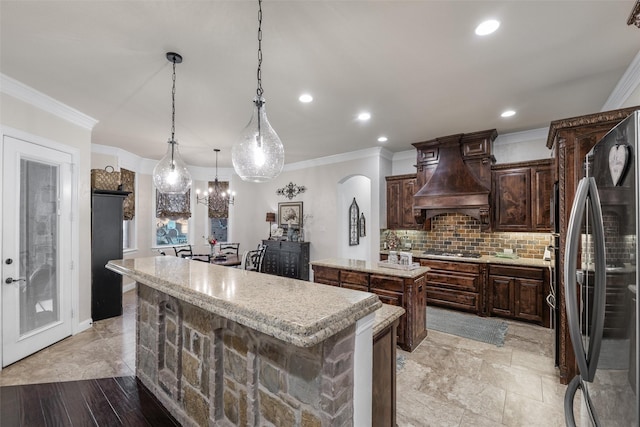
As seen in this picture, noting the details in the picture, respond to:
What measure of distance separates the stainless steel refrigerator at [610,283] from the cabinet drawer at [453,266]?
3096 mm

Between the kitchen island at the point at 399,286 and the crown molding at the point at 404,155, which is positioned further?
the crown molding at the point at 404,155

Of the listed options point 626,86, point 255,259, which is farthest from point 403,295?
point 255,259

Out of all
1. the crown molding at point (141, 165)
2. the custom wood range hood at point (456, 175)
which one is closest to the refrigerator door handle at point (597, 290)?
the custom wood range hood at point (456, 175)

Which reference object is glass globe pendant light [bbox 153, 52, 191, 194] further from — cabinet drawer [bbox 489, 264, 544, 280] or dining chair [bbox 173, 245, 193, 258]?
cabinet drawer [bbox 489, 264, 544, 280]

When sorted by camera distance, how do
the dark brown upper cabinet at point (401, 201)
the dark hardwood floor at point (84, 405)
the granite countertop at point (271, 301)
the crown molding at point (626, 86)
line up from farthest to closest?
the dark brown upper cabinet at point (401, 201), the crown molding at point (626, 86), the dark hardwood floor at point (84, 405), the granite countertop at point (271, 301)

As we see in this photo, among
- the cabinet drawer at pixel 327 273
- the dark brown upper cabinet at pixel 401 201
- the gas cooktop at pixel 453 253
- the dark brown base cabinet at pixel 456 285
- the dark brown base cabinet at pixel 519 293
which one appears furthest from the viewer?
the dark brown upper cabinet at pixel 401 201

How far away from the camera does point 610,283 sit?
3.40ft

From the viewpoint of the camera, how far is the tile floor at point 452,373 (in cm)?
217

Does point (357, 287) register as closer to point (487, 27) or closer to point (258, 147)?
point (258, 147)

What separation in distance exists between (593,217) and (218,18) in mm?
2453

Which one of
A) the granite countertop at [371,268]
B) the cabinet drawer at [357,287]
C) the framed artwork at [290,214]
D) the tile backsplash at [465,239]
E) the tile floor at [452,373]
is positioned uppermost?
the framed artwork at [290,214]

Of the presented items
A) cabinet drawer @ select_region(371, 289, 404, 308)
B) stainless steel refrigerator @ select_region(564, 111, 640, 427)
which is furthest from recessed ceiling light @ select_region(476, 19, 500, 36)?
cabinet drawer @ select_region(371, 289, 404, 308)

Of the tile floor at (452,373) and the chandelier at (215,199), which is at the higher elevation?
the chandelier at (215,199)

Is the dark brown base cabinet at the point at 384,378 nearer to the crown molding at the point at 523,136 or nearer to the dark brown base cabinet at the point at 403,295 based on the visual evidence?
the dark brown base cabinet at the point at 403,295
